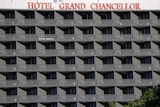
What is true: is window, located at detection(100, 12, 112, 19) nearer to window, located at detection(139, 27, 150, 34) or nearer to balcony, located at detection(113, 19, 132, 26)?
balcony, located at detection(113, 19, 132, 26)

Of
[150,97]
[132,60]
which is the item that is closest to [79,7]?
[132,60]

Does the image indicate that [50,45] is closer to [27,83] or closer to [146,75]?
[27,83]

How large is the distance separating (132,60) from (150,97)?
29379 millimetres

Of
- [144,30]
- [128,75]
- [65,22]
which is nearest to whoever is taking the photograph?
[65,22]

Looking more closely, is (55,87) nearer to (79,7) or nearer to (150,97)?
(79,7)

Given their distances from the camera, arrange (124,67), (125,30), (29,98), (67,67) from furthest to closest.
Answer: (125,30)
(124,67)
(67,67)
(29,98)

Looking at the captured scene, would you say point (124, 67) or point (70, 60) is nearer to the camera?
point (124, 67)

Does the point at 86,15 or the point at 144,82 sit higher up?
the point at 86,15

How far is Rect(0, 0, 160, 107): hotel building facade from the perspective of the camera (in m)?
110

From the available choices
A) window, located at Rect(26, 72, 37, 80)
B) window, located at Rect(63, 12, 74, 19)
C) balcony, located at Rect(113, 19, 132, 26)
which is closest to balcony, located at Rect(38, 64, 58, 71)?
window, located at Rect(26, 72, 37, 80)

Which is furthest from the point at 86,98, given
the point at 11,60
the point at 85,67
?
the point at 11,60

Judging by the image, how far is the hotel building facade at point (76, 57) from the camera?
110m

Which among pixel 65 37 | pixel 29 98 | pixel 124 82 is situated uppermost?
pixel 65 37

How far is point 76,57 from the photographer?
366 feet
